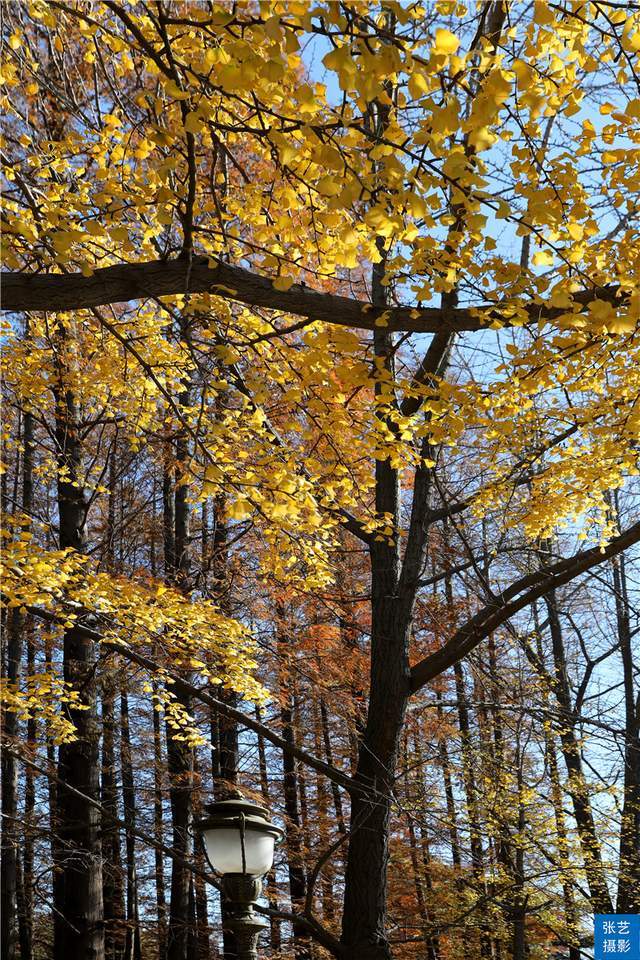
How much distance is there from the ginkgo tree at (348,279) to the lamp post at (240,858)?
0.61m

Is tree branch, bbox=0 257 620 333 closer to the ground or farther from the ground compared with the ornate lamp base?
farther from the ground

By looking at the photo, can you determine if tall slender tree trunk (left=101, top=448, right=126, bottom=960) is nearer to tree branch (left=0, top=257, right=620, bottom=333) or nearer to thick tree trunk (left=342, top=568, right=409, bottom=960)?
thick tree trunk (left=342, top=568, right=409, bottom=960)

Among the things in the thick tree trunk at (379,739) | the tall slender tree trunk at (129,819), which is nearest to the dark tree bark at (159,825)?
the tall slender tree trunk at (129,819)

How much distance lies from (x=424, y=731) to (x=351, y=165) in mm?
9410

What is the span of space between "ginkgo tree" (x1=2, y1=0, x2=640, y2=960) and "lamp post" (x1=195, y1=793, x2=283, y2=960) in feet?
2.01

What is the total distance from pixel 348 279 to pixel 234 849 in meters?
2.75

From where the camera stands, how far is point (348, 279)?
432 cm

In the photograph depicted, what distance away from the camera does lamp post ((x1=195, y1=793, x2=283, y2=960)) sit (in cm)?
378

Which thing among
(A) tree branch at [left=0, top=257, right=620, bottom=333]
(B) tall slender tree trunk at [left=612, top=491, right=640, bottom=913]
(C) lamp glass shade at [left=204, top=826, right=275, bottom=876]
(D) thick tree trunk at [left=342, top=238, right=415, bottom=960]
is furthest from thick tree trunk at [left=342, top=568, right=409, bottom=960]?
(B) tall slender tree trunk at [left=612, top=491, right=640, bottom=913]

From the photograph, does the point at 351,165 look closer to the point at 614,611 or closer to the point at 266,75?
the point at 266,75

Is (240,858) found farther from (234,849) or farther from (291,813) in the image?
(291,813)

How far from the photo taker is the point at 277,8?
2.64m

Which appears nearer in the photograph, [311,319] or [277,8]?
[277,8]

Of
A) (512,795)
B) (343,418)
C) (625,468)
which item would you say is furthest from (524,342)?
(512,795)
